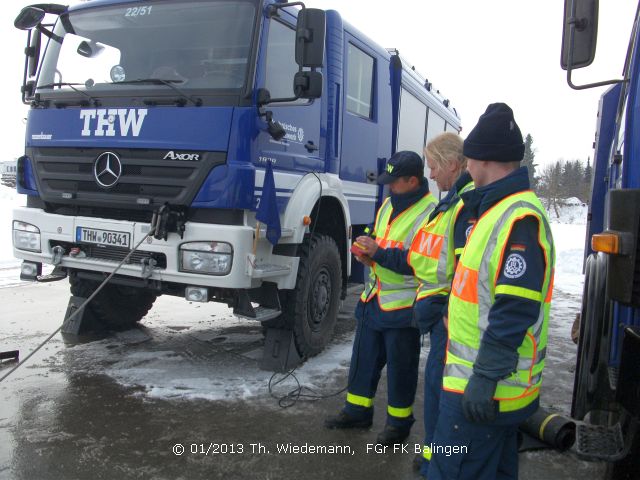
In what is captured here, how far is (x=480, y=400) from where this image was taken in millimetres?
1960

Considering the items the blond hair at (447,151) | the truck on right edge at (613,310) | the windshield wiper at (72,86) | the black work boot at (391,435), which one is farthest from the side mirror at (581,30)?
the windshield wiper at (72,86)

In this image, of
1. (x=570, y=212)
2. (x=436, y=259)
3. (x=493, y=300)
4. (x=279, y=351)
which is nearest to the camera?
(x=493, y=300)

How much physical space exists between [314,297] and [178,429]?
1.78 meters

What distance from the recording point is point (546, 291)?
2088 millimetres

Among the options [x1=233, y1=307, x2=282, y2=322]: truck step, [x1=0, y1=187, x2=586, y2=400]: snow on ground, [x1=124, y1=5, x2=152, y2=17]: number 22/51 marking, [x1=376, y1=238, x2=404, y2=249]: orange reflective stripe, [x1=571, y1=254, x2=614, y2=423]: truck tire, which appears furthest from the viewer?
[x1=124, y1=5, x2=152, y2=17]: number 22/51 marking

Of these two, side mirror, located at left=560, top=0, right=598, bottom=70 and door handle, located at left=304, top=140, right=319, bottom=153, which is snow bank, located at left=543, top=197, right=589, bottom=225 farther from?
side mirror, located at left=560, top=0, right=598, bottom=70

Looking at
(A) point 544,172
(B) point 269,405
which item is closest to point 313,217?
(B) point 269,405

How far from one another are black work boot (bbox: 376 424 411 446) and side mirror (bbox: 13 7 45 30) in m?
4.33

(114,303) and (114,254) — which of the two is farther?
(114,303)

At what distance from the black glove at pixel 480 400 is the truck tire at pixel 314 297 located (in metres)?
2.74

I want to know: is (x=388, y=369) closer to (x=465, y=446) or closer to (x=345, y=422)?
(x=345, y=422)

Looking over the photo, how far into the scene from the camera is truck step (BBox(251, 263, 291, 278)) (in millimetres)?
4037

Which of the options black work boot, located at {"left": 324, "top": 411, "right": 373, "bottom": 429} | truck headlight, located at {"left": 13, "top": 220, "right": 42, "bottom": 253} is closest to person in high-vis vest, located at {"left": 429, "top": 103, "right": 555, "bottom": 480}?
black work boot, located at {"left": 324, "top": 411, "right": 373, "bottom": 429}

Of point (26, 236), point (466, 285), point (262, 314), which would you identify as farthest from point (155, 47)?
point (466, 285)
